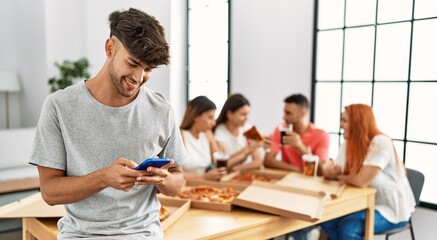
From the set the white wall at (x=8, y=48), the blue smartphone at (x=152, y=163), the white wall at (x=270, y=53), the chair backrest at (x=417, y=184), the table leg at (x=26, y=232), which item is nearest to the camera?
Answer: the blue smartphone at (x=152, y=163)

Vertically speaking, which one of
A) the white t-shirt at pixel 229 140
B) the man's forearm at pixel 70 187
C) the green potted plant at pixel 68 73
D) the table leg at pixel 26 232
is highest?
the green potted plant at pixel 68 73

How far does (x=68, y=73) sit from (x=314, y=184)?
3363mm

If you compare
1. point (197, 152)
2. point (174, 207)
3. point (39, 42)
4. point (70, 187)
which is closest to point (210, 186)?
point (174, 207)

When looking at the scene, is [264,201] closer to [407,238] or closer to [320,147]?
[320,147]

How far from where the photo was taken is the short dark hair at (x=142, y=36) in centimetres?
107

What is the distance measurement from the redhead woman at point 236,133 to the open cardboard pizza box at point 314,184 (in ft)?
1.65

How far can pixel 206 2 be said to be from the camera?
171 inches

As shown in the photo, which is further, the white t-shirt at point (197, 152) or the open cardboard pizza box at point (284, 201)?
the white t-shirt at point (197, 152)

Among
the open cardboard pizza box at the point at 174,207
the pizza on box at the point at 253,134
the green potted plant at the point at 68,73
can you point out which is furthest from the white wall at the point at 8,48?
the open cardboard pizza box at the point at 174,207

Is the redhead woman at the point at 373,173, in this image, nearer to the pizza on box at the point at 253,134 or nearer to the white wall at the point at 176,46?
the pizza on box at the point at 253,134

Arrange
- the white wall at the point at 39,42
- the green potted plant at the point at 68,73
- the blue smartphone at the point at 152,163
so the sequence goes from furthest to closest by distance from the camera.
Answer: the white wall at the point at 39,42 < the green potted plant at the point at 68,73 < the blue smartphone at the point at 152,163

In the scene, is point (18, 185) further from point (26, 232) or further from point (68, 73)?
point (26, 232)

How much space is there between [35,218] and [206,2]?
3309 mm

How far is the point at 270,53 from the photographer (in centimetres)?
385
